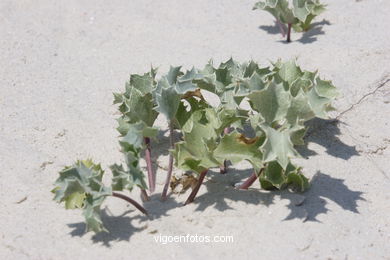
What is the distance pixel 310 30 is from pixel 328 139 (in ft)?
4.12

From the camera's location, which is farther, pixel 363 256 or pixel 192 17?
pixel 192 17

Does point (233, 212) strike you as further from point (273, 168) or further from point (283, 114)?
point (283, 114)

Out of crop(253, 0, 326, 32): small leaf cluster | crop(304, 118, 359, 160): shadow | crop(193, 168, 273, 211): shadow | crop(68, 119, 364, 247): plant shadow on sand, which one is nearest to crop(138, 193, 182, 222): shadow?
crop(68, 119, 364, 247): plant shadow on sand

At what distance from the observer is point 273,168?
8.25 ft

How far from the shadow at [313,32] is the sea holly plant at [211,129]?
3.86ft

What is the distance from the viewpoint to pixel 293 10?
3.87 m

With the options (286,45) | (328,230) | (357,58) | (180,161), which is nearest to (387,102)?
(357,58)

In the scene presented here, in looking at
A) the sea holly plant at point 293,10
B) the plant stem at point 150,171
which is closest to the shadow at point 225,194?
the plant stem at point 150,171

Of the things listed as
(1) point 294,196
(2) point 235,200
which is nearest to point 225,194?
(2) point 235,200

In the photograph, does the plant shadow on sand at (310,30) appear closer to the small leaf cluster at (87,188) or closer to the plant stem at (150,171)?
the plant stem at (150,171)

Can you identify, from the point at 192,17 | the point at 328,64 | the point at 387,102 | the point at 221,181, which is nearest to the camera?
the point at 221,181

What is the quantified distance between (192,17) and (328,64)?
1.10 meters

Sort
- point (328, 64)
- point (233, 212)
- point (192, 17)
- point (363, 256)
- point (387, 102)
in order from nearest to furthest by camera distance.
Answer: point (363, 256) < point (233, 212) < point (387, 102) < point (328, 64) < point (192, 17)

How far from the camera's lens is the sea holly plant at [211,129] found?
7.63 ft
